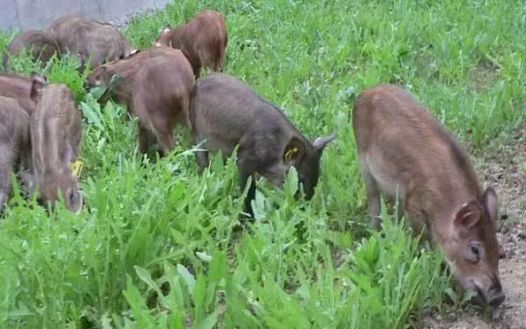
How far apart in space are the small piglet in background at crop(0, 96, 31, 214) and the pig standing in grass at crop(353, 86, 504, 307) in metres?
2.55

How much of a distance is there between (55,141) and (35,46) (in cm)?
334

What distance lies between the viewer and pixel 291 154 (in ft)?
22.9

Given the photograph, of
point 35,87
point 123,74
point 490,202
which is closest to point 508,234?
point 490,202

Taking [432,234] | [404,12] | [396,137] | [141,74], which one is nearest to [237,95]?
[141,74]

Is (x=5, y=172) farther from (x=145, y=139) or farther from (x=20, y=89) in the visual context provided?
(x=145, y=139)

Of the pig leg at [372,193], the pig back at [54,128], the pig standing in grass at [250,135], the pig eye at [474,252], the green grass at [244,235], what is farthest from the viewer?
the pig back at [54,128]

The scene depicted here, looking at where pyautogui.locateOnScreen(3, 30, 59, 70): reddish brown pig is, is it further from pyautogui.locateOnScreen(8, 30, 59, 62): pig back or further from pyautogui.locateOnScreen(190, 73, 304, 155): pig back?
pyautogui.locateOnScreen(190, 73, 304, 155): pig back

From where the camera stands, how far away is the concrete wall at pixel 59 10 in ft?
43.1

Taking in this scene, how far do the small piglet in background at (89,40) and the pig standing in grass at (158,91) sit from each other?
1.77m

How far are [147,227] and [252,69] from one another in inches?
176

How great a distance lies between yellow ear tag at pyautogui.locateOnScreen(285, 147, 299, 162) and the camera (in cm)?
698

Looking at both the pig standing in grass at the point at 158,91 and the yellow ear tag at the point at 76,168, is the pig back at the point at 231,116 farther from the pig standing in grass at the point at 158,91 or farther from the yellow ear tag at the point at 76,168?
the yellow ear tag at the point at 76,168

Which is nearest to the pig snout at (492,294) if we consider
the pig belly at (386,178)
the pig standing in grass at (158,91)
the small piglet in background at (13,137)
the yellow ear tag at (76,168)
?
the pig belly at (386,178)

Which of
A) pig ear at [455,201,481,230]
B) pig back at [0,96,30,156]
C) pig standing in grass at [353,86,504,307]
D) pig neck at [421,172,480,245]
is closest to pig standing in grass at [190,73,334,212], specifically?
pig standing in grass at [353,86,504,307]
